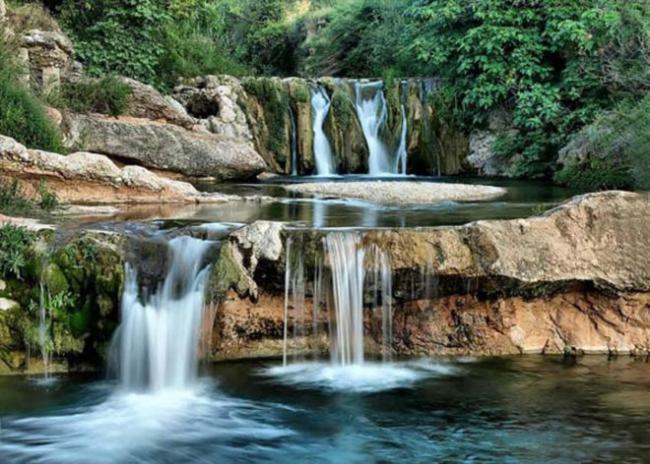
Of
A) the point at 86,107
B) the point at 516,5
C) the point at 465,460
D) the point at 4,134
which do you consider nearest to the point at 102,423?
the point at 465,460

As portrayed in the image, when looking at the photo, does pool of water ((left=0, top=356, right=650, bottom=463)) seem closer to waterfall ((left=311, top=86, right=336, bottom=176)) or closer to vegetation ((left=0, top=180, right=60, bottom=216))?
vegetation ((left=0, top=180, right=60, bottom=216))

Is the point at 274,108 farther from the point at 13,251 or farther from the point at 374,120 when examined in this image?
the point at 13,251

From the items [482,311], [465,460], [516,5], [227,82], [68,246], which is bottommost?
[465,460]

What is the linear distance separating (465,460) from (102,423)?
271 centimetres

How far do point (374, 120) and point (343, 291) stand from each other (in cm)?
1151

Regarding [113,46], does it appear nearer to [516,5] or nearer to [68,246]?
[516,5]

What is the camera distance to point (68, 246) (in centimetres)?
713

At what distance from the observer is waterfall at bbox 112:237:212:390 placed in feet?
22.7

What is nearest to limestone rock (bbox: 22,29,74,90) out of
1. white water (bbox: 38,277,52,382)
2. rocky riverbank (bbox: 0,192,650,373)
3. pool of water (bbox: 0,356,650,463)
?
rocky riverbank (bbox: 0,192,650,373)

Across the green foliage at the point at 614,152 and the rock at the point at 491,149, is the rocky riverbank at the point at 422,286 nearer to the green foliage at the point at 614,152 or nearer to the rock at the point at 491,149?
the green foliage at the point at 614,152

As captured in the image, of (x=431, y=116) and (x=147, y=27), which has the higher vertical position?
(x=147, y=27)

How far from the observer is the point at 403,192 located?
40.6ft

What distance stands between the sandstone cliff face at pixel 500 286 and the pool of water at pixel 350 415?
0.37 metres

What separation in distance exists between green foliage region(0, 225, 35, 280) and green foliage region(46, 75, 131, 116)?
282 inches
